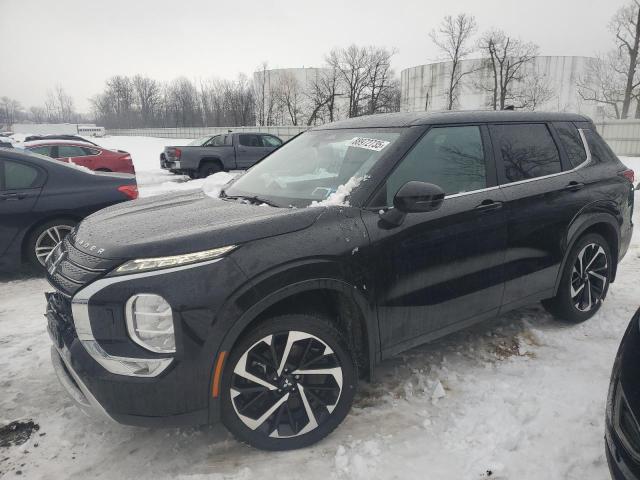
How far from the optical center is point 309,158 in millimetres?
3357

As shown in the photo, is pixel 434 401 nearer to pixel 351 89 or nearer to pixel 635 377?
pixel 635 377

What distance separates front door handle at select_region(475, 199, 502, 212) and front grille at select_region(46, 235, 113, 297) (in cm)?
225

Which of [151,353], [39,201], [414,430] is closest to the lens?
[151,353]

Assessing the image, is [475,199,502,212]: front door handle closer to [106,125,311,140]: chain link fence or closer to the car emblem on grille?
the car emblem on grille

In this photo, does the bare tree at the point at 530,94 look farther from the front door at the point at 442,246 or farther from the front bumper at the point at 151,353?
the front bumper at the point at 151,353

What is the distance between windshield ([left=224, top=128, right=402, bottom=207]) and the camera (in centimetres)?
281

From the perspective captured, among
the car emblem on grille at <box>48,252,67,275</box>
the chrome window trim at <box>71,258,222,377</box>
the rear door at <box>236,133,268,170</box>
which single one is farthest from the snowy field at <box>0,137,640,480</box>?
the rear door at <box>236,133,268,170</box>

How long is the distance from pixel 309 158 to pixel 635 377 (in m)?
2.36

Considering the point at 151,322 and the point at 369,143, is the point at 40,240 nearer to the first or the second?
the point at 151,322

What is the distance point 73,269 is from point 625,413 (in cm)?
247

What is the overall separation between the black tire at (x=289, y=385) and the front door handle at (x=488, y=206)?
4.29ft

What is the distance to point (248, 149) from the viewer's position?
16859mm

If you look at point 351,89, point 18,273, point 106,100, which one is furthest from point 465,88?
point 106,100

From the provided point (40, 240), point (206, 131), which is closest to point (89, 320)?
point (40, 240)
